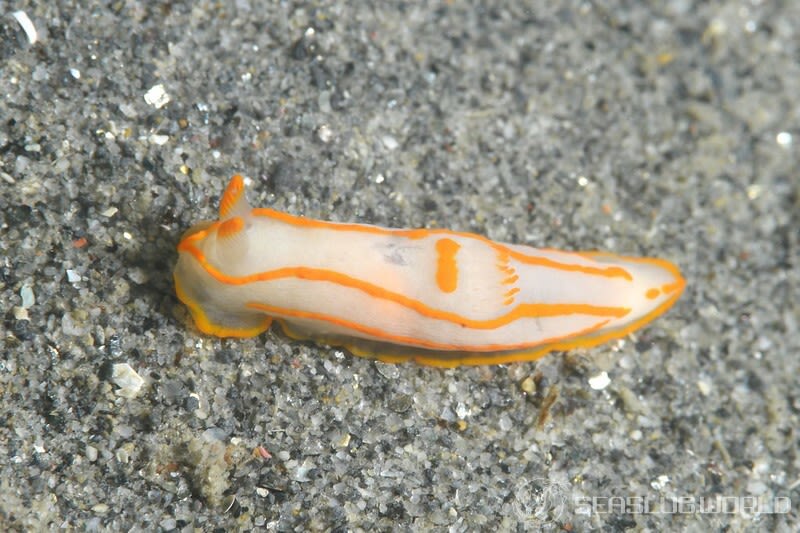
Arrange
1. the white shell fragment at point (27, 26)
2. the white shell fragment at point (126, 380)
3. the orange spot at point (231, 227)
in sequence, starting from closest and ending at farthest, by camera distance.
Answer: the orange spot at point (231, 227)
the white shell fragment at point (126, 380)
the white shell fragment at point (27, 26)

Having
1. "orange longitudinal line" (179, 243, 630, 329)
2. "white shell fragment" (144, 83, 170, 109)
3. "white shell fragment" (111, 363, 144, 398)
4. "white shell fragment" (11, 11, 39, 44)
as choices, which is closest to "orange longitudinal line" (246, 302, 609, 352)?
"orange longitudinal line" (179, 243, 630, 329)

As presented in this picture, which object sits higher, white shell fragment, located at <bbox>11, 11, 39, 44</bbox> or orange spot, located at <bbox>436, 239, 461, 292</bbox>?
white shell fragment, located at <bbox>11, 11, 39, 44</bbox>

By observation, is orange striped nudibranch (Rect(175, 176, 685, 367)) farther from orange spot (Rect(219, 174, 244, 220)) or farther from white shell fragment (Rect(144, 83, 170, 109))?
white shell fragment (Rect(144, 83, 170, 109))

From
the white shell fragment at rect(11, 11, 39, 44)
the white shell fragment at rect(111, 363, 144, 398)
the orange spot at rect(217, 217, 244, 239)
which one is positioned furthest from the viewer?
the white shell fragment at rect(11, 11, 39, 44)

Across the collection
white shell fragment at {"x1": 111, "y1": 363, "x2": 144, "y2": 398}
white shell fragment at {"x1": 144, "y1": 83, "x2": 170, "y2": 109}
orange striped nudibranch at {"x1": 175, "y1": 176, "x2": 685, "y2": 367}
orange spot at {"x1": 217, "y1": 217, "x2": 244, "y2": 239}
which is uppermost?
white shell fragment at {"x1": 144, "y1": 83, "x2": 170, "y2": 109}

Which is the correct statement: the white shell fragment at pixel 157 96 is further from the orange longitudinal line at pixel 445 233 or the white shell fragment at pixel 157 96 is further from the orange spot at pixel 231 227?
the orange spot at pixel 231 227

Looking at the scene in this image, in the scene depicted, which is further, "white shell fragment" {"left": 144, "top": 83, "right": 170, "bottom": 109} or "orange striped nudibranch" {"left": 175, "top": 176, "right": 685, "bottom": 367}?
"white shell fragment" {"left": 144, "top": 83, "right": 170, "bottom": 109}

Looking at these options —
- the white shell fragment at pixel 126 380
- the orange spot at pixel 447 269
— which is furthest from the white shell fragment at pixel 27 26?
the orange spot at pixel 447 269
